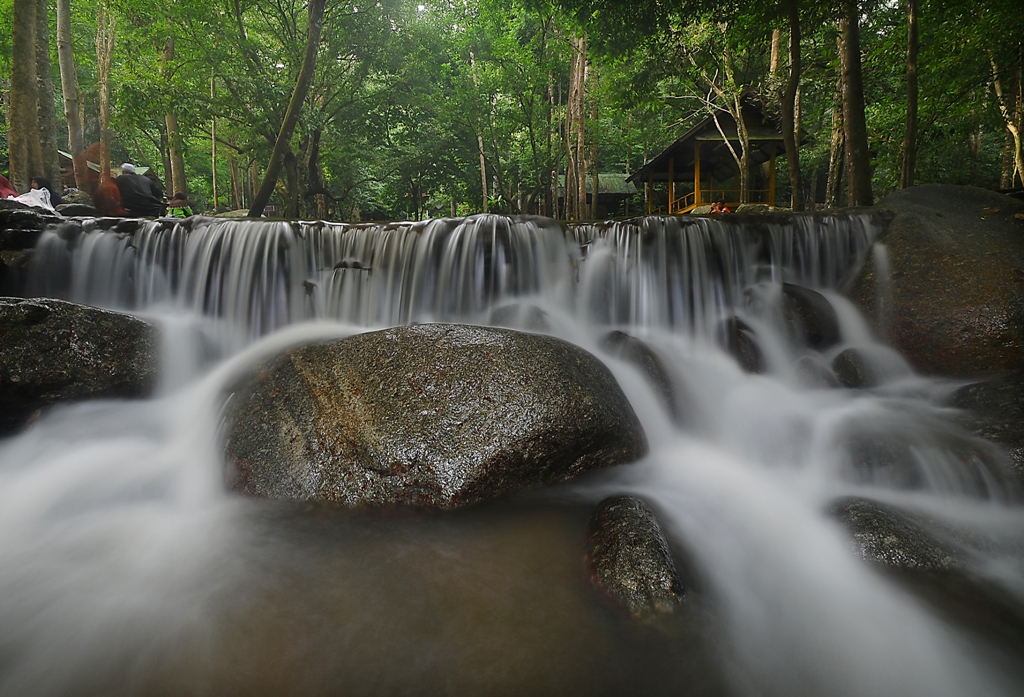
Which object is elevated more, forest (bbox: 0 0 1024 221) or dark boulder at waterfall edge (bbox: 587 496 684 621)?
forest (bbox: 0 0 1024 221)

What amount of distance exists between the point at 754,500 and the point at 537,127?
21756 mm

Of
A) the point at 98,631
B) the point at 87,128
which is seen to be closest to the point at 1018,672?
the point at 98,631

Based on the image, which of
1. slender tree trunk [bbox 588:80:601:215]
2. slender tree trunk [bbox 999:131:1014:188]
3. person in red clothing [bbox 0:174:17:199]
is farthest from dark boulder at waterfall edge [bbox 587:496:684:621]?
slender tree trunk [bbox 999:131:1014:188]

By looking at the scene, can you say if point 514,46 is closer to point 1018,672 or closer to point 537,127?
point 537,127

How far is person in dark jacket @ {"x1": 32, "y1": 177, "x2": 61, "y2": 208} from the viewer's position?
987 cm

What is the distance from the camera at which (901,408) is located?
4.59 meters

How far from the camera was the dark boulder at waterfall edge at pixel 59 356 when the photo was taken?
12.8 feet

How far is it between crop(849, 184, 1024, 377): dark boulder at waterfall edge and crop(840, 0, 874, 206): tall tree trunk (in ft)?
8.80

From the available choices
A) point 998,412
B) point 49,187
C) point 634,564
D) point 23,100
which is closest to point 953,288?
point 998,412

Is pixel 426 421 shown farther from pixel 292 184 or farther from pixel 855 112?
pixel 292 184

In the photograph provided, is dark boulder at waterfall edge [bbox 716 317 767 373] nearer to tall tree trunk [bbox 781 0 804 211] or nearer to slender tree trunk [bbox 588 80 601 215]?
tall tree trunk [bbox 781 0 804 211]

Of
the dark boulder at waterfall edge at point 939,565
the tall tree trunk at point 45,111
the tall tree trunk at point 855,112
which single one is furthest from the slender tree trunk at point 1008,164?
the tall tree trunk at point 45,111

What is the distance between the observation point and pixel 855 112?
30.3 feet

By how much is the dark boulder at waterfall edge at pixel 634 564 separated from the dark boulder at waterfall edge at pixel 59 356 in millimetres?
4323
